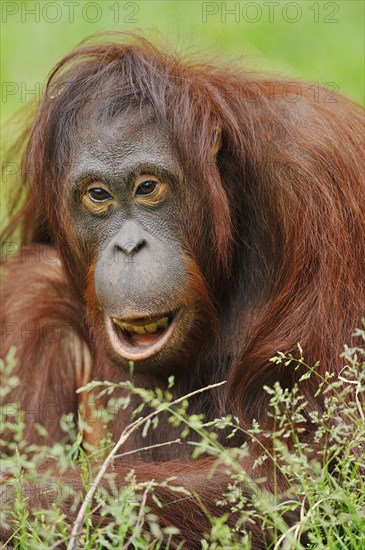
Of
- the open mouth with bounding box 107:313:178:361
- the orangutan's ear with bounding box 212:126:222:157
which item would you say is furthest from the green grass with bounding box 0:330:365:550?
the orangutan's ear with bounding box 212:126:222:157

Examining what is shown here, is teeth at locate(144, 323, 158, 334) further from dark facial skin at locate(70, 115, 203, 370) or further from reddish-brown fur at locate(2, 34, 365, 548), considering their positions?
reddish-brown fur at locate(2, 34, 365, 548)

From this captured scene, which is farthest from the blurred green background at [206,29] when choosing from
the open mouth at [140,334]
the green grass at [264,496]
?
the green grass at [264,496]

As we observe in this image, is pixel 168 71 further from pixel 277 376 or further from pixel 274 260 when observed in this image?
pixel 277 376

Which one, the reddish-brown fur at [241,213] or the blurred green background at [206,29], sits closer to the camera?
the reddish-brown fur at [241,213]

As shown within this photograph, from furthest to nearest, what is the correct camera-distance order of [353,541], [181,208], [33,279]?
[33,279], [181,208], [353,541]

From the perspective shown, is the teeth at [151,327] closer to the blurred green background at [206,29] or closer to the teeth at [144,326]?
the teeth at [144,326]

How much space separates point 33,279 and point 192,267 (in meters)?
1.31

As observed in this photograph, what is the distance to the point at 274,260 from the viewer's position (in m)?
4.22

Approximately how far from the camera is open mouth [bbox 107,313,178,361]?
4.04 metres

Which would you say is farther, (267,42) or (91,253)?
(267,42)

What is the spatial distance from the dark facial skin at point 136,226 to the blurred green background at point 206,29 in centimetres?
361

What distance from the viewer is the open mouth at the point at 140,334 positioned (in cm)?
404

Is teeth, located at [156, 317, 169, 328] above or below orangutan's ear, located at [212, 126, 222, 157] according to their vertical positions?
below

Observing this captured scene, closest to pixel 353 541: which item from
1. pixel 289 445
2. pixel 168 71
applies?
pixel 289 445
